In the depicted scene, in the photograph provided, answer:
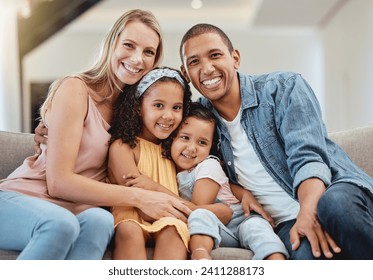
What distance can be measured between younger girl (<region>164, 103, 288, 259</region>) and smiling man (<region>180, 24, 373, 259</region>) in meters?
0.04

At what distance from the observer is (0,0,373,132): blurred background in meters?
4.60

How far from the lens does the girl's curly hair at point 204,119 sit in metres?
1.50

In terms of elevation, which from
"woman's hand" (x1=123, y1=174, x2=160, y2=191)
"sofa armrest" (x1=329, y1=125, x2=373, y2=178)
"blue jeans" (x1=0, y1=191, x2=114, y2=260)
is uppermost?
"sofa armrest" (x1=329, y1=125, x2=373, y2=178)

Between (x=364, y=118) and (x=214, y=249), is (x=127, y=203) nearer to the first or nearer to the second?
(x=214, y=249)

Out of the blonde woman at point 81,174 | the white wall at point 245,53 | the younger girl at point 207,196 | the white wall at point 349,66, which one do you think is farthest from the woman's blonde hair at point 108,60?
the white wall at point 245,53

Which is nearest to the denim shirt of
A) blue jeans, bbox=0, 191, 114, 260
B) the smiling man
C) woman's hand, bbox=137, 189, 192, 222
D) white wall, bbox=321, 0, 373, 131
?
the smiling man

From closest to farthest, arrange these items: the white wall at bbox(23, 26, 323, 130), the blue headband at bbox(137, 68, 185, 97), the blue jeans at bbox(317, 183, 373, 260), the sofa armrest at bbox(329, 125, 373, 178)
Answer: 1. the blue jeans at bbox(317, 183, 373, 260)
2. the blue headband at bbox(137, 68, 185, 97)
3. the sofa armrest at bbox(329, 125, 373, 178)
4. the white wall at bbox(23, 26, 323, 130)

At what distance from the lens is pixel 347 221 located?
1120mm

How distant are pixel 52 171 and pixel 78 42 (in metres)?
4.82

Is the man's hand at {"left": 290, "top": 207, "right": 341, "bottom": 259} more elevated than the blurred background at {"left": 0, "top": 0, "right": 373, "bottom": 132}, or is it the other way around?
the blurred background at {"left": 0, "top": 0, "right": 373, "bottom": 132}

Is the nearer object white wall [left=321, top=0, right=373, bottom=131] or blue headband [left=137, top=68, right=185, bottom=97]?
blue headband [left=137, top=68, right=185, bottom=97]

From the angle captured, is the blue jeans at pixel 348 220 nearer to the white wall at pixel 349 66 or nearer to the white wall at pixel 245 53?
the white wall at pixel 349 66

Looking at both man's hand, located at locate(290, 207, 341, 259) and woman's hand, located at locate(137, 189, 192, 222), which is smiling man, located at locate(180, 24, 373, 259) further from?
woman's hand, located at locate(137, 189, 192, 222)

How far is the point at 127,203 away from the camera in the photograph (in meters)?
1.32
